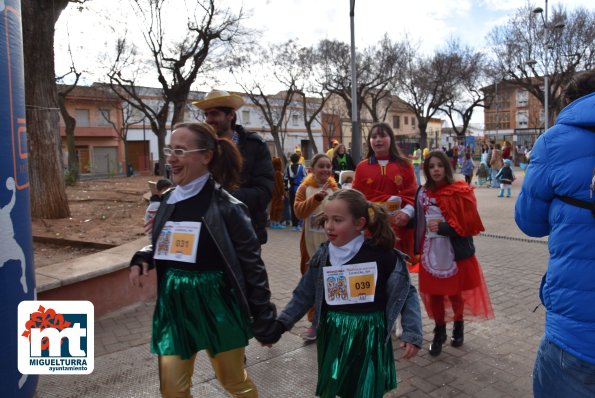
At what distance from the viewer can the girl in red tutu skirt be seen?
13.0 feet

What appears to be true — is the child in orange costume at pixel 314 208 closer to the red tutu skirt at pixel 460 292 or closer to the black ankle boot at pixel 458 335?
the red tutu skirt at pixel 460 292

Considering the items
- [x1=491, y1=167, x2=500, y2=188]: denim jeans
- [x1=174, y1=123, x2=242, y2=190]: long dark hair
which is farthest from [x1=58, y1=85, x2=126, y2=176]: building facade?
[x1=174, y1=123, x2=242, y2=190]: long dark hair

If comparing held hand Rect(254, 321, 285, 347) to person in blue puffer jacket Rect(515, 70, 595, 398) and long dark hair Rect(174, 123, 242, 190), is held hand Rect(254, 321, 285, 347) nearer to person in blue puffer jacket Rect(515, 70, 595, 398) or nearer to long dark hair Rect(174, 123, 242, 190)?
long dark hair Rect(174, 123, 242, 190)

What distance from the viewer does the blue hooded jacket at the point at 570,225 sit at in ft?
5.75

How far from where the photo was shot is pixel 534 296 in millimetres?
5586

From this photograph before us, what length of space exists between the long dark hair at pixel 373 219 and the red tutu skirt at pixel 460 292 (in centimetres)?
159

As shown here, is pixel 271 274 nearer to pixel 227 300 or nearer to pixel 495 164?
pixel 227 300

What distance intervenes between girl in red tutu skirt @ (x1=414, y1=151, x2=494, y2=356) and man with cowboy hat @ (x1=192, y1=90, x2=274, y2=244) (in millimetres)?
1398

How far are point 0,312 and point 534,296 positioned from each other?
525cm

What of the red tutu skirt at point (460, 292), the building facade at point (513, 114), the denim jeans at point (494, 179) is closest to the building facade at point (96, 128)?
the building facade at point (513, 114)

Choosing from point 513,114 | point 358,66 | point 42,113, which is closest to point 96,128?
point 358,66

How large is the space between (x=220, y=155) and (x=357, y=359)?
4.34 feet

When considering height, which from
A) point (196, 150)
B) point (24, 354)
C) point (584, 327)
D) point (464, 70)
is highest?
point (464, 70)

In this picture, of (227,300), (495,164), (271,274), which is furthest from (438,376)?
(495,164)
